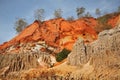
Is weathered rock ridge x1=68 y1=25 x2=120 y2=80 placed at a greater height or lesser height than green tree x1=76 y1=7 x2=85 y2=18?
lesser

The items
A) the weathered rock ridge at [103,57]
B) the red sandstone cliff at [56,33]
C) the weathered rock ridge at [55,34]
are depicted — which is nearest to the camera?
the weathered rock ridge at [103,57]

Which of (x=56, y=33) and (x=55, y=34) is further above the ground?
(x=56, y=33)

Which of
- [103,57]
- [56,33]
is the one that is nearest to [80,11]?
[56,33]

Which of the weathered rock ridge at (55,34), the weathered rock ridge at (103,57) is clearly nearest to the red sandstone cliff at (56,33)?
the weathered rock ridge at (55,34)

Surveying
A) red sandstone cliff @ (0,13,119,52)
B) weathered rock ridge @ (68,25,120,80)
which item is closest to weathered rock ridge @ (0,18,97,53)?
red sandstone cliff @ (0,13,119,52)

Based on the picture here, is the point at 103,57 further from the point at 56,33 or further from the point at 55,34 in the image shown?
the point at 56,33

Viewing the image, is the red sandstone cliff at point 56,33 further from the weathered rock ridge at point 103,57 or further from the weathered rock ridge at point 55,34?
the weathered rock ridge at point 103,57

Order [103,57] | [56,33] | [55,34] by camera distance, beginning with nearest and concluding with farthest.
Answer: [103,57] < [55,34] < [56,33]

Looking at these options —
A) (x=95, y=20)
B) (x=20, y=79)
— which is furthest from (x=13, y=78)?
(x=95, y=20)

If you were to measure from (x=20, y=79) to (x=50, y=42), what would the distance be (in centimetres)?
2489

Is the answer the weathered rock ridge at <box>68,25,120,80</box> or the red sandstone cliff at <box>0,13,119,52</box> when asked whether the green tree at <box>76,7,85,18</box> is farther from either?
the weathered rock ridge at <box>68,25,120,80</box>

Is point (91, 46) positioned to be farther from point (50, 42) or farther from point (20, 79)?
point (50, 42)

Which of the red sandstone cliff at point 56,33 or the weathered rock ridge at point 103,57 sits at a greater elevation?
the red sandstone cliff at point 56,33

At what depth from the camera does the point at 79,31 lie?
71.3 meters
